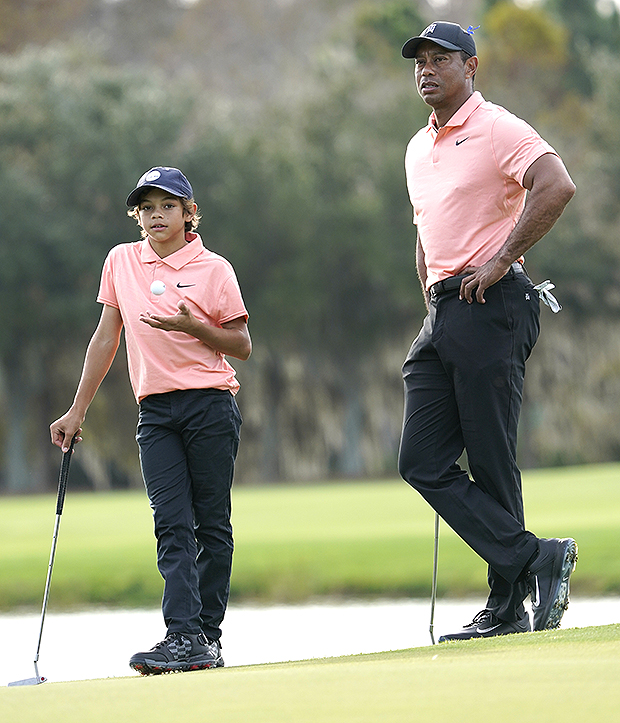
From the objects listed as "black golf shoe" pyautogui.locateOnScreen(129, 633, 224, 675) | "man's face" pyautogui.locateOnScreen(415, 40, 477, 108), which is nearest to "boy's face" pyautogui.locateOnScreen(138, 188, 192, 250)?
"man's face" pyautogui.locateOnScreen(415, 40, 477, 108)

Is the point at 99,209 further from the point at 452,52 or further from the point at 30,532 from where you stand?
the point at 452,52

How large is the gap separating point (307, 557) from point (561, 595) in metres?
4.59

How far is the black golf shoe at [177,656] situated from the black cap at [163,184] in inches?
59.5

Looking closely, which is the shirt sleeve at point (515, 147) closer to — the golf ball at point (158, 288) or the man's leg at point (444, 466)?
the man's leg at point (444, 466)

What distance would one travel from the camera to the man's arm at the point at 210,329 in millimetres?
4602

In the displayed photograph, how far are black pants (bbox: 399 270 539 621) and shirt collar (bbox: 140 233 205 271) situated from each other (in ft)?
2.77

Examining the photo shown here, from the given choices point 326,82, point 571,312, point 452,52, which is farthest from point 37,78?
point 452,52

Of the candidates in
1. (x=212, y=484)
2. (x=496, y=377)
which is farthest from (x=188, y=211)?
(x=496, y=377)

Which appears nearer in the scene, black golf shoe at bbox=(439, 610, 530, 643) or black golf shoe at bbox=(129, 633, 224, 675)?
black golf shoe at bbox=(129, 633, 224, 675)

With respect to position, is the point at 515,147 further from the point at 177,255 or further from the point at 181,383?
the point at 181,383

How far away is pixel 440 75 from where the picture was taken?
16.0 feet

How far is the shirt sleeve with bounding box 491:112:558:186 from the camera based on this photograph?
4.64 meters

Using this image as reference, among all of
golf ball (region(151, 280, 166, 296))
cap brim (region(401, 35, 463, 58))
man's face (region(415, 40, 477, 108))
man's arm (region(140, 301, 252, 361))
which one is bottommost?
man's arm (region(140, 301, 252, 361))

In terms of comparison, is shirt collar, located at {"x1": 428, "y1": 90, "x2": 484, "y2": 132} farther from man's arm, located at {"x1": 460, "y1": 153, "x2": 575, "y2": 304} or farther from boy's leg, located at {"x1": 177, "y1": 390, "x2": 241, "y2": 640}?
boy's leg, located at {"x1": 177, "y1": 390, "x2": 241, "y2": 640}
